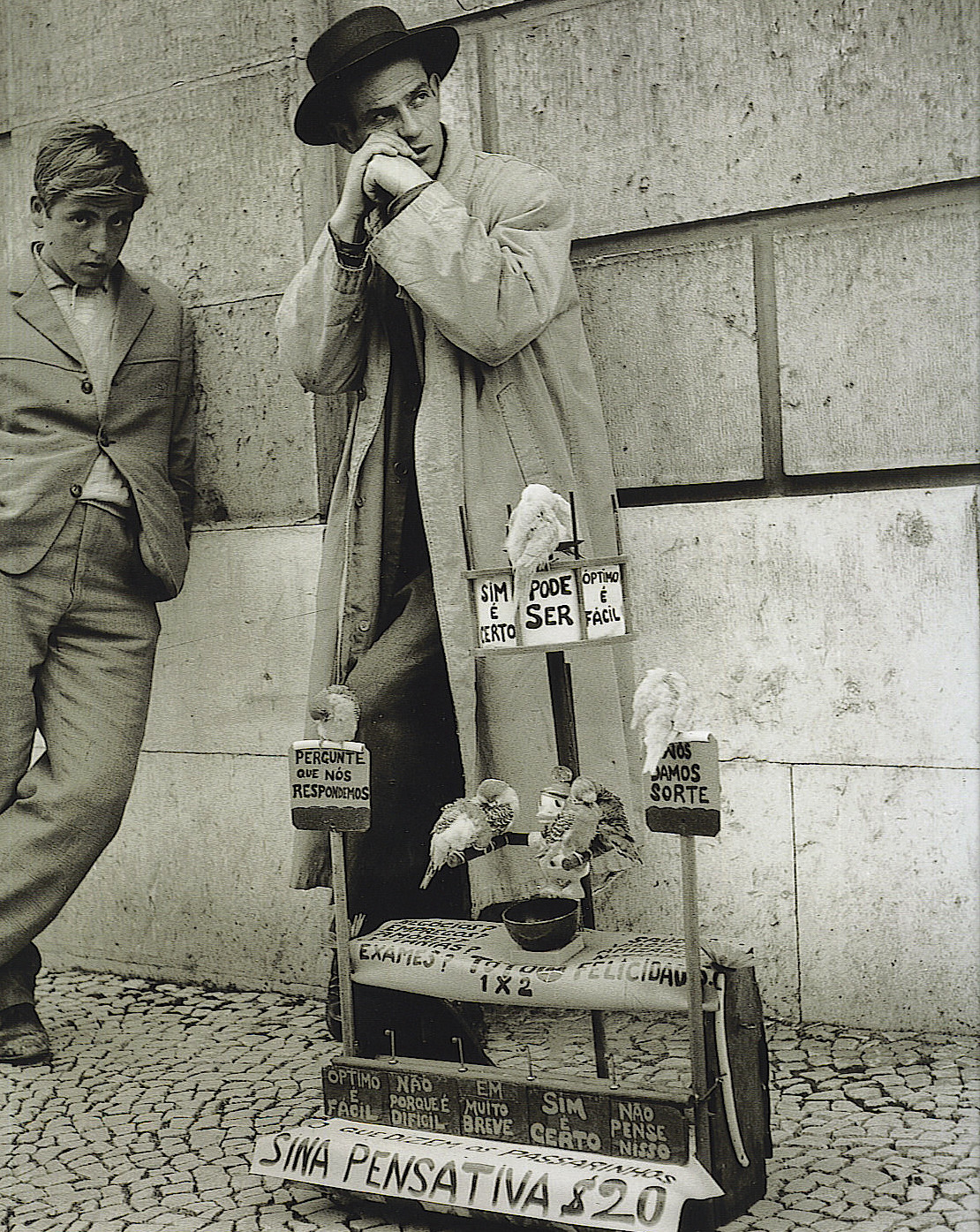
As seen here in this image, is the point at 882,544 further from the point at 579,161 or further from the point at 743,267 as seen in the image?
the point at 579,161

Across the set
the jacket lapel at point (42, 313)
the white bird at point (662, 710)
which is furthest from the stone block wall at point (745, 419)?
the white bird at point (662, 710)

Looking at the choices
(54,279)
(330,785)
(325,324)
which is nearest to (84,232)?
(54,279)

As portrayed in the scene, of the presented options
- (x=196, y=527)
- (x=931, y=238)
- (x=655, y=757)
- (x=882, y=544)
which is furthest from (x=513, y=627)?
(x=196, y=527)

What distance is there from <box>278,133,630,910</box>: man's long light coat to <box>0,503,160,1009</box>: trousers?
0.85 meters

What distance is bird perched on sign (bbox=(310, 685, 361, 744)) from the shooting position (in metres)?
3.04

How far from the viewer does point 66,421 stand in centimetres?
416

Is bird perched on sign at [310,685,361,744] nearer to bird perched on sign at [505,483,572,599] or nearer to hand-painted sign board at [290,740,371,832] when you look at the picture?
hand-painted sign board at [290,740,371,832]

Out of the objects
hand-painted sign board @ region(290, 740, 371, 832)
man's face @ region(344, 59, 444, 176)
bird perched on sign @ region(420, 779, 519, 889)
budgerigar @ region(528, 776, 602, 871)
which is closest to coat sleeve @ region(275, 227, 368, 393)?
man's face @ region(344, 59, 444, 176)

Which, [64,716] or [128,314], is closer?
[64,716]

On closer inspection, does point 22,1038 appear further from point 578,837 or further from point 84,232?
point 84,232

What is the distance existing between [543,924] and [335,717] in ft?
1.98

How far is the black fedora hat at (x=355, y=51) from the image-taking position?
3.47 meters

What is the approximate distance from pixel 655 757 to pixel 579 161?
206 cm

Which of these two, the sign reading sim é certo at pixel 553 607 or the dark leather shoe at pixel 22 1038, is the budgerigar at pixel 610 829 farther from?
the dark leather shoe at pixel 22 1038
